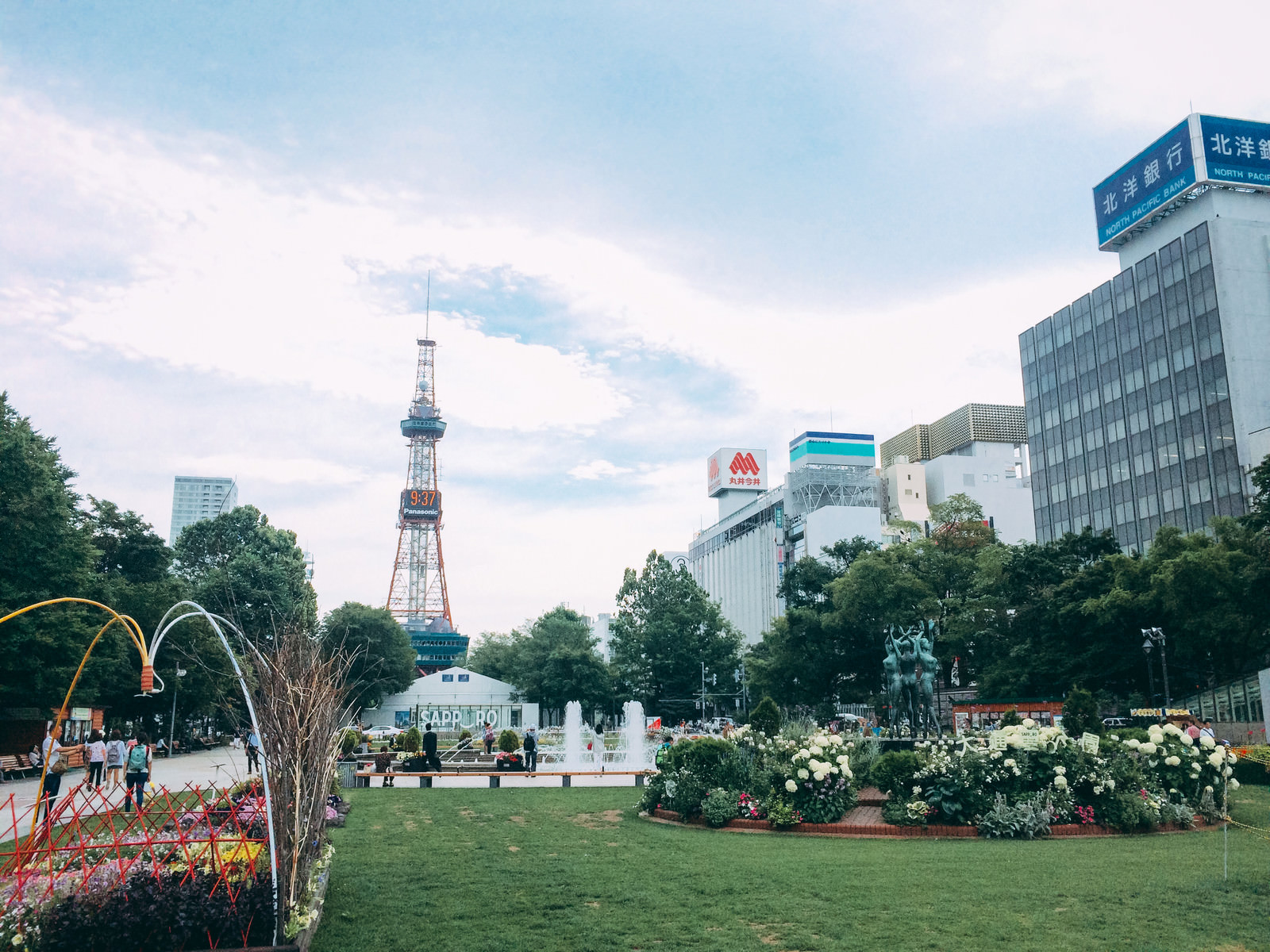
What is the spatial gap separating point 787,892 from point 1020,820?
600cm

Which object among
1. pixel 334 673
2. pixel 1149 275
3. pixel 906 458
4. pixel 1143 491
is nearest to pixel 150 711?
pixel 334 673

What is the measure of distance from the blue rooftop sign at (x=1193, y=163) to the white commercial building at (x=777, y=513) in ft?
123

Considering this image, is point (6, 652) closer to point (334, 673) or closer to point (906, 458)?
point (334, 673)

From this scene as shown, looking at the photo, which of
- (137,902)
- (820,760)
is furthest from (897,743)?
(137,902)

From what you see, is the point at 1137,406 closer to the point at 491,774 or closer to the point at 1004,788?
the point at 491,774

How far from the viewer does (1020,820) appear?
15328 millimetres

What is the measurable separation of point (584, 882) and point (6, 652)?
27.3 meters

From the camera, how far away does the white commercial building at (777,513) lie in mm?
98250

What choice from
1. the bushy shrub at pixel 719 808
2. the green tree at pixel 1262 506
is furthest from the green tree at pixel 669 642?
the bushy shrub at pixel 719 808

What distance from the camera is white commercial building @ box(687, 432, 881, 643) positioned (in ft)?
322

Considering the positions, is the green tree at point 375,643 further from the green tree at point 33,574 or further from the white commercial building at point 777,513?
the green tree at point 33,574

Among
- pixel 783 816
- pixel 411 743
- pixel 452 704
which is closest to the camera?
pixel 783 816

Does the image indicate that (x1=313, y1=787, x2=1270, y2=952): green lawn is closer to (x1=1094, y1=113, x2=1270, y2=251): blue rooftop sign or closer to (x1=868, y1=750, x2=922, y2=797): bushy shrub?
(x1=868, y1=750, x2=922, y2=797): bushy shrub

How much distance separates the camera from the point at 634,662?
252 feet
